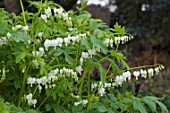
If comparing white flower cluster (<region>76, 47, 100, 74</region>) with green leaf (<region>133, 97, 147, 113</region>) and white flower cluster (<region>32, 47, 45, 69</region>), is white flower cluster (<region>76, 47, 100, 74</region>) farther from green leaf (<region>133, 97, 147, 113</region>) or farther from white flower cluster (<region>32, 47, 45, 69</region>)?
green leaf (<region>133, 97, 147, 113</region>)

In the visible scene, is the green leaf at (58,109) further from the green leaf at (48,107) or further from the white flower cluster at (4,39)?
the white flower cluster at (4,39)

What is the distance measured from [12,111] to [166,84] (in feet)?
17.6

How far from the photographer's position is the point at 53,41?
228 cm

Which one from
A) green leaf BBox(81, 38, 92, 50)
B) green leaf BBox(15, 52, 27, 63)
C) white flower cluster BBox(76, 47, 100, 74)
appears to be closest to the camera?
green leaf BBox(15, 52, 27, 63)

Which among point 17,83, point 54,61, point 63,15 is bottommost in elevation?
point 17,83

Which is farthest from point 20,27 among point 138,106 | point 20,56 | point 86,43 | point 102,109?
point 138,106

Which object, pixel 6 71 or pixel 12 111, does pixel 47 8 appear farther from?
pixel 12 111

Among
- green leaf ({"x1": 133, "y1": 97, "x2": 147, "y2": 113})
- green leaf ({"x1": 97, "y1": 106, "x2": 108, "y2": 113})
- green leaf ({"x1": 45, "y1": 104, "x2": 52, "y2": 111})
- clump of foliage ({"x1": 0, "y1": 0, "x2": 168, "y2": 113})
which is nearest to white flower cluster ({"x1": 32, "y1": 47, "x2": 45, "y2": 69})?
clump of foliage ({"x1": 0, "y1": 0, "x2": 168, "y2": 113})

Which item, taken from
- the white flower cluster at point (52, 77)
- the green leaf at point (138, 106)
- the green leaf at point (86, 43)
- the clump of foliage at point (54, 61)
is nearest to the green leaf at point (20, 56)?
the clump of foliage at point (54, 61)

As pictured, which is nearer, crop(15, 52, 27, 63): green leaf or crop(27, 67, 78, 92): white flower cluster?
crop(15, 52, 27, 63): green leaf

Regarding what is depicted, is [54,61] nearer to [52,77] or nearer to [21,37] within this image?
[52,77]

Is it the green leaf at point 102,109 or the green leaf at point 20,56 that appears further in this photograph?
the green leaf at point 102,109

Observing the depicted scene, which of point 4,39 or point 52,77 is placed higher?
point 4,39

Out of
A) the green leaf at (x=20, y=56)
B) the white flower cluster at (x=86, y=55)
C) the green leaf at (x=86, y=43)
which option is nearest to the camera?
the green leaf at (x=20, y=56)
